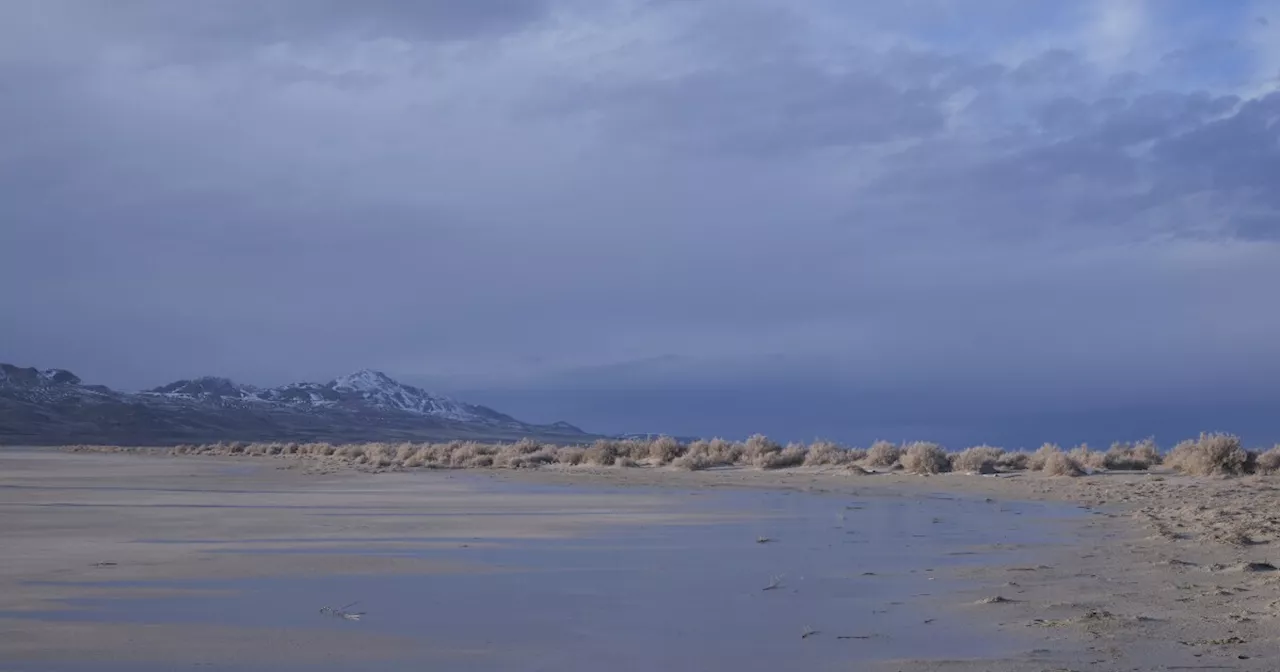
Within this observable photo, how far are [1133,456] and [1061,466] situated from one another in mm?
3840

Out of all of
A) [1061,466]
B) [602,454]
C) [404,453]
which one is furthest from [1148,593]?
[404,453]

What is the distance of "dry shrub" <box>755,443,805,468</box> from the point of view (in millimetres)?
27031

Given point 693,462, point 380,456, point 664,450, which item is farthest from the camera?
point 380,456

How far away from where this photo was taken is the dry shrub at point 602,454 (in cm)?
3066

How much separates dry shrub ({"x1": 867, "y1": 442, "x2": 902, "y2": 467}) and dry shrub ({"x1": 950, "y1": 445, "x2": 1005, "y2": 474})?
174cm

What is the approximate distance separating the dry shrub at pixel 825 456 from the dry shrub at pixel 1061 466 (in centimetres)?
592

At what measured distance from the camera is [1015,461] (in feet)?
79.9

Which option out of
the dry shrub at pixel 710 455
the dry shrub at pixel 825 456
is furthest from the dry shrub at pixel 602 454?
the dry shrub at pixel 825 456

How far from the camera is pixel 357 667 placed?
5816 millimetres

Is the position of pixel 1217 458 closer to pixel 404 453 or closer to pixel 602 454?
pixel 602 454

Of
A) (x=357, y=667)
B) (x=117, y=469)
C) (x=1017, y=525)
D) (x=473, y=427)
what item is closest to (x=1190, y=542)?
(x=1017, y=525)

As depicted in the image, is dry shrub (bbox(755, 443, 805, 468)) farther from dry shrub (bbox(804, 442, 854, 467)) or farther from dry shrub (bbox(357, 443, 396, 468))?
dry shrub (bbox(357, 443, 396, 468))

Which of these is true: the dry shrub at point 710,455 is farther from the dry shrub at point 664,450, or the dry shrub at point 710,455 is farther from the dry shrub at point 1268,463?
the dry shrub at point 1268,463

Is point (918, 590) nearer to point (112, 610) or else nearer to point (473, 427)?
point (112, 610)
